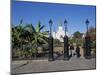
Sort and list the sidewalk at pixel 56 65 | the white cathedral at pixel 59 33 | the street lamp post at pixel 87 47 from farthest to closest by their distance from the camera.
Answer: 1. the street lamp post at pixel 87 47
2. the white cathedral at pixel 59 33
3. the sidewalk at pixel 56 65

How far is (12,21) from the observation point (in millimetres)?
4066

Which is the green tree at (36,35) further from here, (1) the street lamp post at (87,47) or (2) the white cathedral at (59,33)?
(1) the street lamp post at (87,47)

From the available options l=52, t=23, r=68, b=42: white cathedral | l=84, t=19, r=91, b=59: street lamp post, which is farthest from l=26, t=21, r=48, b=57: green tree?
l=84, t=19, r=91, b=59: street lamp post

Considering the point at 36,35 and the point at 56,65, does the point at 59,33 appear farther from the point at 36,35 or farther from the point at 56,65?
the point at 56,65

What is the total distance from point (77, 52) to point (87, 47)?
23 cm

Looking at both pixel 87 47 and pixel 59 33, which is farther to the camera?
pixel 87 47

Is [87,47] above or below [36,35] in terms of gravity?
below

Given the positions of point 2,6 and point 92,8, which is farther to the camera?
point 92,8

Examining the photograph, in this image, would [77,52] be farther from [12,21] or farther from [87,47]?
[12,21]

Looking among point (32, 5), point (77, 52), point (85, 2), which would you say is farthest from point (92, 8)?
point (32, 5)

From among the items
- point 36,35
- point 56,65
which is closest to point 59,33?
point 36,35

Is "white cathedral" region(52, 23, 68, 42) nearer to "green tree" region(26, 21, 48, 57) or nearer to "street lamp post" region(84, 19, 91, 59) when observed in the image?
"green tree" region(26, 21, 48, 57)

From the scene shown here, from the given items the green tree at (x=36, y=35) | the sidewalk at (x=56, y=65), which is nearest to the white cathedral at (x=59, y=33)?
the green tree at (x=36, y=35)

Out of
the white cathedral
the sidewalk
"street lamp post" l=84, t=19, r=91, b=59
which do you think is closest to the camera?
the sidewalk
